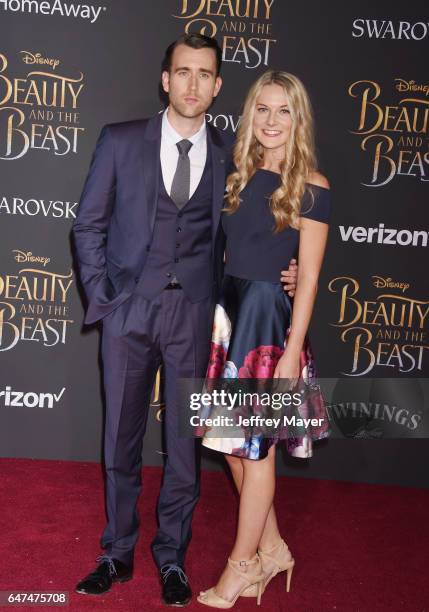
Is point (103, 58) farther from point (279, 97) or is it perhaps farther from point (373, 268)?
point (373, 268)

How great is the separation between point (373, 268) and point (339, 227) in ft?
0.86

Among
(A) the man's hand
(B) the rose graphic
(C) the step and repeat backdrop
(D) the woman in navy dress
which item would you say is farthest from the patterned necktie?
(C) the step and repeat backdrop

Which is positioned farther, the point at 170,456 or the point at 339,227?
the point at 339,227

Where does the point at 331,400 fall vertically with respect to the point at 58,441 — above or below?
above

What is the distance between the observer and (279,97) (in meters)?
2.48

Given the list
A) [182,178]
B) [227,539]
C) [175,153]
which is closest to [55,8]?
[175,153]

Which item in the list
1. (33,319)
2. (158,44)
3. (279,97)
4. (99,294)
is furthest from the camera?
(33,319)

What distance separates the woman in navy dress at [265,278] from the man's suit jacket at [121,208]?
150 mm

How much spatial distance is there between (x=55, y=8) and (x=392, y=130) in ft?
5.42

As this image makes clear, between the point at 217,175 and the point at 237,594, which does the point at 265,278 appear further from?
the point at 237,594

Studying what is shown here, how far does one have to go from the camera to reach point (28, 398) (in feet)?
12.5

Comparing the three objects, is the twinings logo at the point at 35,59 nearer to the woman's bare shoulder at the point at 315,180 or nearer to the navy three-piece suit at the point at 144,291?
the navy three-piece suit at the point at 144,291

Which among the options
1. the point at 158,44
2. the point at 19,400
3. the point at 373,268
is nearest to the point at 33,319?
the point at 19,400

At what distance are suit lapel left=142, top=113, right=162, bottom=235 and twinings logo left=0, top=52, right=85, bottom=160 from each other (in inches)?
38.0
